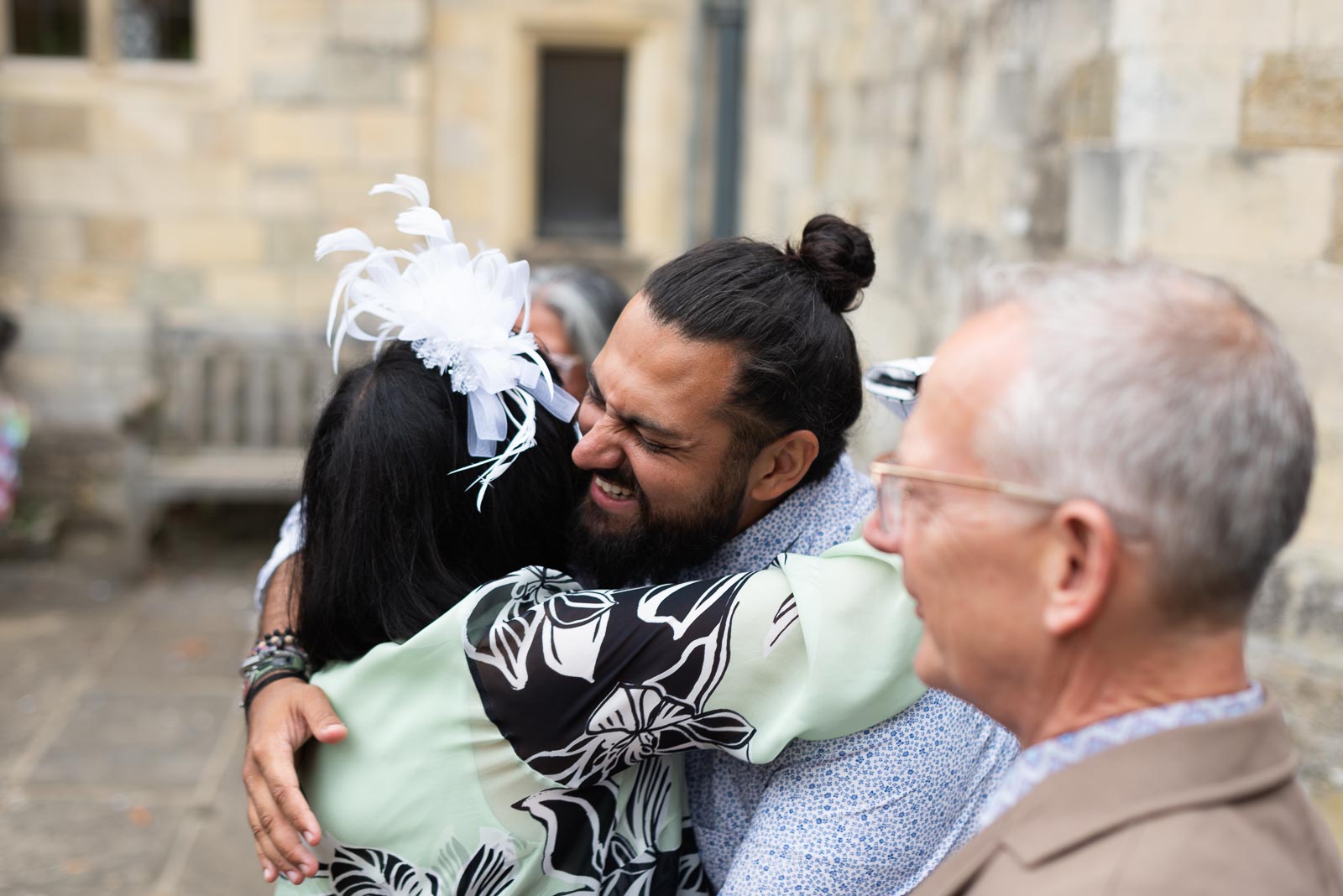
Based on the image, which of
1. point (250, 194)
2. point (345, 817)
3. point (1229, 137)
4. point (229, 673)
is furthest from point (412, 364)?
point (250, 194)

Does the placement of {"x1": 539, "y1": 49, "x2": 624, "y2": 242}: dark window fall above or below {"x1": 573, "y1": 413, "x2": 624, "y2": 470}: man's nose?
above

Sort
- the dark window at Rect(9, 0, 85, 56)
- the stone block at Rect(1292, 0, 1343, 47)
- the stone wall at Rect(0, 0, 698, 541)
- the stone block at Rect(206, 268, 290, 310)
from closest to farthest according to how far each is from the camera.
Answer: the stone block at Rect(1292, 0, 1343, 47) < the stone wall at Rect(0, 0, 698, 541) < the dark window at Rect(9, 0, 85, 56) < the stone block at Rect(206, 268, 290, 310)

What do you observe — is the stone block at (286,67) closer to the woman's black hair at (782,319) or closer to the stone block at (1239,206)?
the stone block at (1239,206)

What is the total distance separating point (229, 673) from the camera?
5363 mm


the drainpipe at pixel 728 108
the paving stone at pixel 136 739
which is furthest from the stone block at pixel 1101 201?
the drainpipe at pixel 728 108

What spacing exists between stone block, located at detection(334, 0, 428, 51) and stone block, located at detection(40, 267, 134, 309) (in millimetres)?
1847

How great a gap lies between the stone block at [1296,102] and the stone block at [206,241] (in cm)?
586

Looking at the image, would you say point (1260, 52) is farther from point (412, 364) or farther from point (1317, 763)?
point (412, 364)

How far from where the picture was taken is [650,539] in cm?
168

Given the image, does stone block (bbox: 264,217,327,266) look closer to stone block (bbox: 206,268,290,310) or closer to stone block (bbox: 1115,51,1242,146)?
stone block (bbox: 206,268,290,310)

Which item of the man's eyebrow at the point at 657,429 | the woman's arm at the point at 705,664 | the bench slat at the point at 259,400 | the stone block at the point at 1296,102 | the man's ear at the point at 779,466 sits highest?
the stone block at the point at 1296,102

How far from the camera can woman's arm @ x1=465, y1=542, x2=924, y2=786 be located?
4.57 feet

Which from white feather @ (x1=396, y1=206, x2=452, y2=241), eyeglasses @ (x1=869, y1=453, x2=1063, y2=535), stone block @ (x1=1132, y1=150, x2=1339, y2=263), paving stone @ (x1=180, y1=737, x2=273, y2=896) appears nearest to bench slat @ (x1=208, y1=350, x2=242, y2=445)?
paving stone @ (x1=180, y1=737, x2=273, y2=896)

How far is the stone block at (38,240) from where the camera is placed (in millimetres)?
7340
